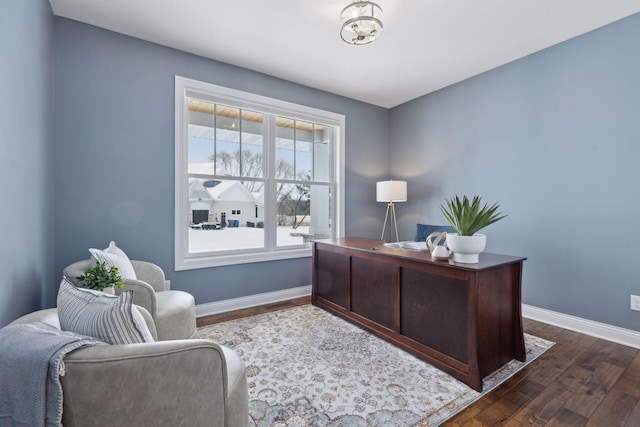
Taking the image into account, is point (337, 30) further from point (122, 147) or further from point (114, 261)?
point (114, 261)

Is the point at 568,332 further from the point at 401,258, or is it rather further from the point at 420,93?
the point at 420,93

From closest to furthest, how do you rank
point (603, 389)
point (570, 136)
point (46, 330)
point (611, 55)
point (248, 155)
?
1. point (46, 330)
2. point (603, 389)
3. point (611, 55)
4. point (570, 136)
5. point (248, 155)

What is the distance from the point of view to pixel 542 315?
3.03 metres

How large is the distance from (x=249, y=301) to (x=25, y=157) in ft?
7.75

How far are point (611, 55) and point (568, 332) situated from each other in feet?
8.26

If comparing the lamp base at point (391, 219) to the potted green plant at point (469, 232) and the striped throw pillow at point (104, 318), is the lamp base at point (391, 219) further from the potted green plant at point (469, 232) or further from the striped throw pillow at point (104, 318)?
the striped throw pillow at point (104, 318)

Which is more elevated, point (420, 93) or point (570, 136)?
point (420, 93)

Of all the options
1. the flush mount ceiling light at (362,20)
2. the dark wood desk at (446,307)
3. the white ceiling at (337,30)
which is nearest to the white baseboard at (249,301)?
→ the dark wood desk at (446,307)

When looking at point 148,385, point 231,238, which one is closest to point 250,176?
point 231,238

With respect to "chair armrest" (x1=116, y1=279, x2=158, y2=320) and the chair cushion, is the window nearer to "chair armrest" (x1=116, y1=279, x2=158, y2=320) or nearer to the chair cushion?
the chair cushion

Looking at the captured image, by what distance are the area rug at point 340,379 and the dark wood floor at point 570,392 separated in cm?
8

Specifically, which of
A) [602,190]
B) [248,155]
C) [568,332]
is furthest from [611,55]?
[248,155]

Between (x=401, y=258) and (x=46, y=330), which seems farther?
(x=401, y=258)

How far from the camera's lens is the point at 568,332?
2.75m
